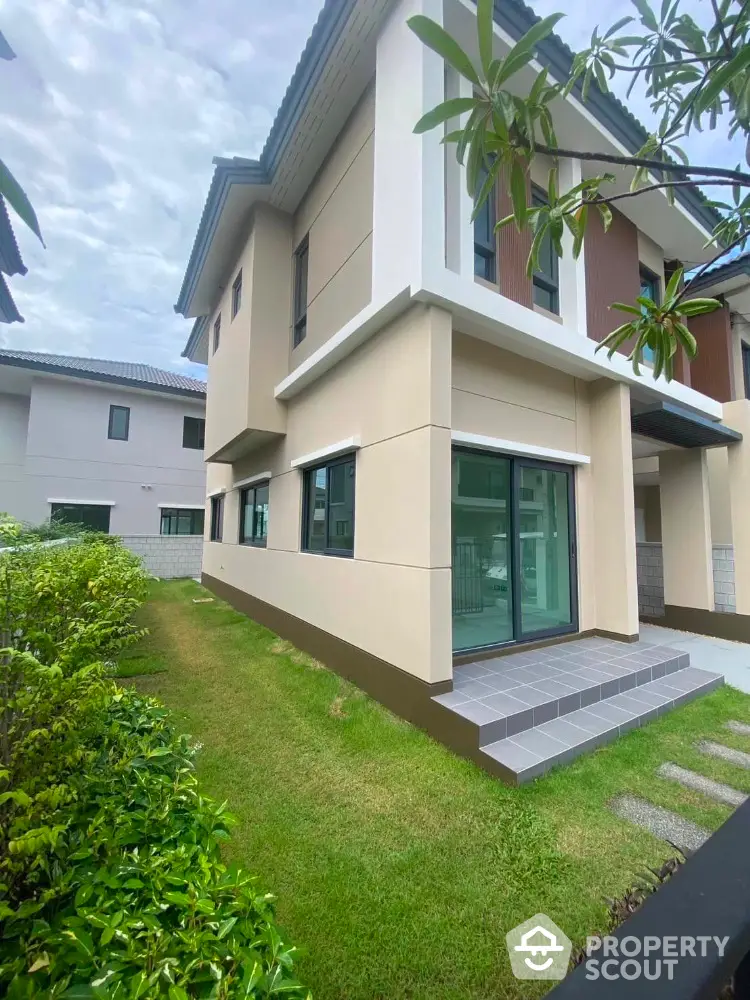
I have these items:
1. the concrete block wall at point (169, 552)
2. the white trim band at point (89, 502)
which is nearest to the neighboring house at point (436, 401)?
the concrete block wall at point (169, 552)

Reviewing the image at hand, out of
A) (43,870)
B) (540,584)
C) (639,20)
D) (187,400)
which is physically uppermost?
(187,400)

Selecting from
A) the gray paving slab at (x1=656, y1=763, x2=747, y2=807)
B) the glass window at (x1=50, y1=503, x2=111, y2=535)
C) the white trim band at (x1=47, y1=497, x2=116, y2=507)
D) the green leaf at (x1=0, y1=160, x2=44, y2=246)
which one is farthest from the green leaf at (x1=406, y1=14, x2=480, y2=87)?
the white trim band at (x1=47, y1=497, x2=116, y2=507)

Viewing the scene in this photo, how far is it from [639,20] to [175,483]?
17.0 meters

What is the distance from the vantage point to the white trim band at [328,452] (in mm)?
5219

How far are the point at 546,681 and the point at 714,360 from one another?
299 inches

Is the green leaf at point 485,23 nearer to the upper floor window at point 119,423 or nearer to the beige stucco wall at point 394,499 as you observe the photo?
the beige stucco wall at point 394,499

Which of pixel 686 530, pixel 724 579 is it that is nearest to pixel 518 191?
pixel 686 530

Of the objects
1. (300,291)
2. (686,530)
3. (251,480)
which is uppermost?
(300,291)

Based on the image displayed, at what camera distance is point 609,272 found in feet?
21.6

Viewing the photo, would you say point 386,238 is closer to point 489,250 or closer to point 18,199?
point 489,250

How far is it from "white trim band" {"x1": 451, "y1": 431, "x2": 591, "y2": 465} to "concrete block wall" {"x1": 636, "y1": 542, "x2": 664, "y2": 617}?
3655 millimetres

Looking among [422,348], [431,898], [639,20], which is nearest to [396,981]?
[431,898]

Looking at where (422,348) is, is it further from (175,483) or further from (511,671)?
(175,483)

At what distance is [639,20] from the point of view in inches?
83.3
